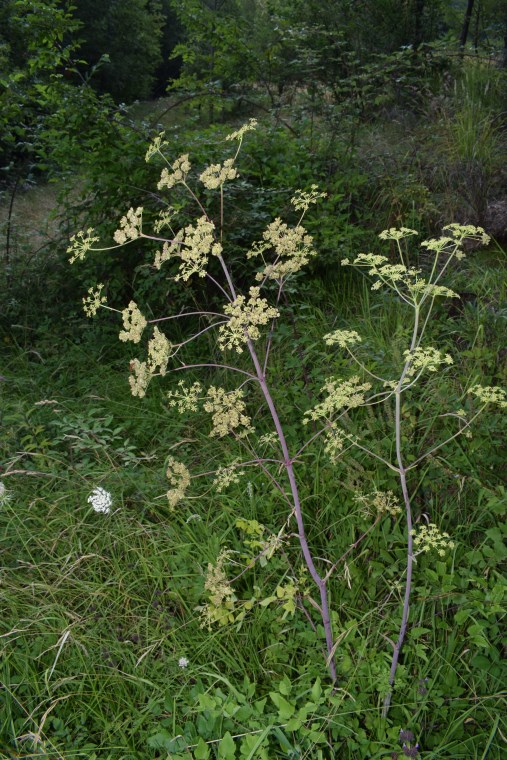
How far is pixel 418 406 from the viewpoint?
8.24 ft

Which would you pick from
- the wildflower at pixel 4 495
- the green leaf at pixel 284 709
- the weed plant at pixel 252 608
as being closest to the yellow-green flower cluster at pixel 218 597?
the weed plant at pixel 252 608

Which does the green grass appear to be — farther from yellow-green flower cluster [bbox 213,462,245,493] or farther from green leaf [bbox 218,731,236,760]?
yellow-green flower cluster [bbox 213,462,245,493]

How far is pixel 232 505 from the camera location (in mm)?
2564

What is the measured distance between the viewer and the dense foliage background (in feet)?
6.11

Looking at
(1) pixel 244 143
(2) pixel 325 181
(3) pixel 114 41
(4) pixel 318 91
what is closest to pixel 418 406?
(2) pixel 325 181

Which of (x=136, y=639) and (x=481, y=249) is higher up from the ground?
(x=481, y=249)

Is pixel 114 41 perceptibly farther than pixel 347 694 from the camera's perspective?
Yes

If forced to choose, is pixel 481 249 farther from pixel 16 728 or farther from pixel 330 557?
pixel 16 728

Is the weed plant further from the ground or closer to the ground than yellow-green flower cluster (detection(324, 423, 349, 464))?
closer to the ground

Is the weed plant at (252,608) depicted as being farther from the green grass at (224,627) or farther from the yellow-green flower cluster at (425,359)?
the yellow-green flower cluster at (425,359)

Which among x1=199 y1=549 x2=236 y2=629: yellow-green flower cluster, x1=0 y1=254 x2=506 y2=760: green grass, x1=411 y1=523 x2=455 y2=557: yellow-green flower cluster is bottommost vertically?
x1=0 y1=254 x2=506 y2=760: green grass

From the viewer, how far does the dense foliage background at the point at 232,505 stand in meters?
1.86

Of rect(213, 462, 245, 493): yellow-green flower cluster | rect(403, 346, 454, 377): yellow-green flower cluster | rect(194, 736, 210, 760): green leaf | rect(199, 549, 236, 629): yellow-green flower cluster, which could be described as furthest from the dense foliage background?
rect(403, 346, 454, 377): yellow-green flower cluster

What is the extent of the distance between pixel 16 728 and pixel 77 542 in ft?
2.31
